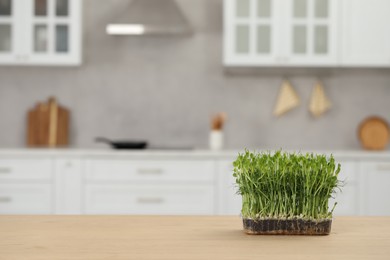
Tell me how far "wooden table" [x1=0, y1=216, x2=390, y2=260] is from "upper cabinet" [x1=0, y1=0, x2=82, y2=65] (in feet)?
9.72

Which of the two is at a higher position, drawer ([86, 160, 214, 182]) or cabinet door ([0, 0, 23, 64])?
cabinet door ([0, 0, 23, 64])

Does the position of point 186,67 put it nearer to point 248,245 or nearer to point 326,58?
point 326,58

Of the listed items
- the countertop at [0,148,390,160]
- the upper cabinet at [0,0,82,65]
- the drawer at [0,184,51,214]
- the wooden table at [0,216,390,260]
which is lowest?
the drawer at [0,184,51,214]

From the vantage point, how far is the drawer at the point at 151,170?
15.5 feet

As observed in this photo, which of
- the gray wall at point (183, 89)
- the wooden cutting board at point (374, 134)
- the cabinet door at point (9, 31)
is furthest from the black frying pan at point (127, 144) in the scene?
the wooden cutting board at point (374, 134)

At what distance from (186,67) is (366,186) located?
1.63 meters

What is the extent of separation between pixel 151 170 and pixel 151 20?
1183mm

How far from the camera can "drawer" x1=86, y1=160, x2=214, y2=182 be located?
4723 millimetres

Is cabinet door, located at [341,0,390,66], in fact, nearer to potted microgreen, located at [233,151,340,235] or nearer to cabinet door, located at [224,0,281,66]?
cabinet door, located at [224,0,281,66]

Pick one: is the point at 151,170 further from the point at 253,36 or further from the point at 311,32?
the point at 311,32

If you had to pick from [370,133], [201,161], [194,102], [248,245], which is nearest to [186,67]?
[194,102]

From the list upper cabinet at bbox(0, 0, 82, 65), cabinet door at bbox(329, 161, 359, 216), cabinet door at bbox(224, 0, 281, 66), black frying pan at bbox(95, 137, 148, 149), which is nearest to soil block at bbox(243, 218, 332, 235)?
cabinet door at bbox(329, 161, 359, 216)

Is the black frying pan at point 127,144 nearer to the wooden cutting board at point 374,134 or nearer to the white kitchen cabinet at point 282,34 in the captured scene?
the white kitchen cabinet at point 282,34

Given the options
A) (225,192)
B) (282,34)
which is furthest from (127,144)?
(282,34)
